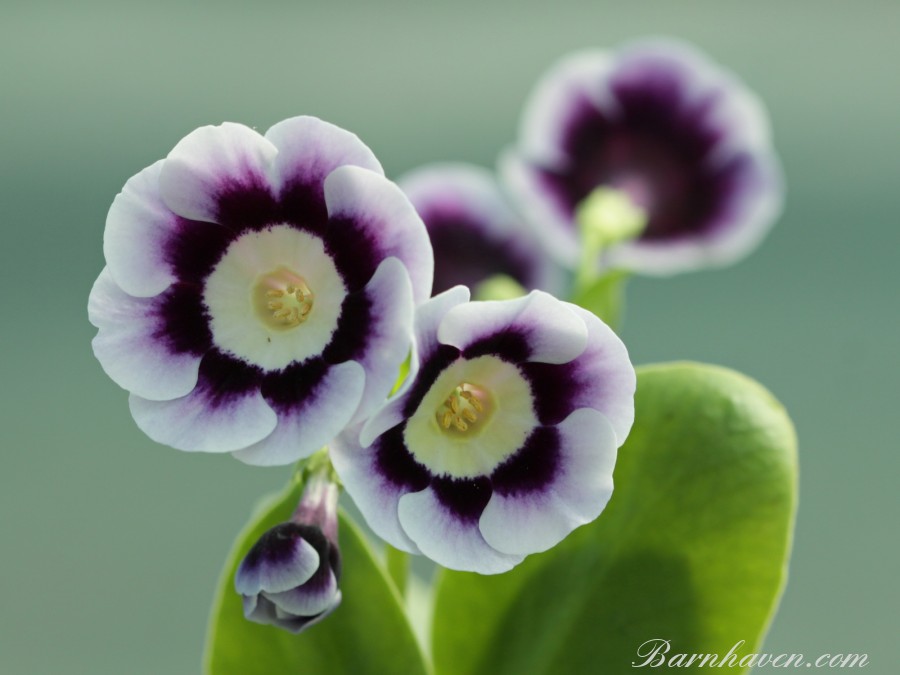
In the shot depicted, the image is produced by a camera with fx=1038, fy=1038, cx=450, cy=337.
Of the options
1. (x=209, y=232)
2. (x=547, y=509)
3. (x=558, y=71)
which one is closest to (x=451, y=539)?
(x=547, y=509)

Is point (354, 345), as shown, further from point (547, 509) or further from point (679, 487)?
point (679, 487)

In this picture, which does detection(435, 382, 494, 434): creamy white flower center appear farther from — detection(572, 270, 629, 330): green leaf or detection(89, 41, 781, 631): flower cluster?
detection(572, 270, 629, 330): green leaf

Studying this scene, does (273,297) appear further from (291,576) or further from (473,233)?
(473,233)

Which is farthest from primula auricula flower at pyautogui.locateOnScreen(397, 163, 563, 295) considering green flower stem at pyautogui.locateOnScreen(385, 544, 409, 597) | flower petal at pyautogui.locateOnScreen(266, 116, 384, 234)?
flower petal at pyautogui.locateOnScreen(266, 116, 384, 234)

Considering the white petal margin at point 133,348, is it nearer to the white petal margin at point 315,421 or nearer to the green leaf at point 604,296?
the white petal margin at point 315,421

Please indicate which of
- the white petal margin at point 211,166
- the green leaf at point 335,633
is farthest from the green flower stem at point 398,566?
the white petal margin at point 211,166
